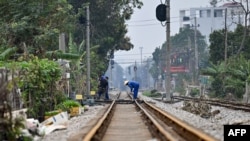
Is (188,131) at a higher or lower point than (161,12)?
lower

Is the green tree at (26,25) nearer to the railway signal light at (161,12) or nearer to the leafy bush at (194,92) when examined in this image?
the railway signal light at (161,12)

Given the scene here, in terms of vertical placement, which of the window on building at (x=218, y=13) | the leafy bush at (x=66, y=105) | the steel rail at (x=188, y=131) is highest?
the window on building at (x=218, y=13)

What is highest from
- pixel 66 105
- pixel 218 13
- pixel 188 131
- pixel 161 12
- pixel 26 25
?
pixel 218 13

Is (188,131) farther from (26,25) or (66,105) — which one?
(26,25)

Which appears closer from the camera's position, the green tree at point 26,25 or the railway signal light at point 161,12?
the green tree at point 26,25

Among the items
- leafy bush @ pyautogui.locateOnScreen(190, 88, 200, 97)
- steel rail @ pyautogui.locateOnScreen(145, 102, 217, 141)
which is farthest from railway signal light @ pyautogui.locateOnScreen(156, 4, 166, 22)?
leafy bush @ pyautogui.locateOnScreen(190, 88, 200, 97)

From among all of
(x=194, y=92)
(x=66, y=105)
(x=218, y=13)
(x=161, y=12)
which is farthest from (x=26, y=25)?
(x=218, y=13)

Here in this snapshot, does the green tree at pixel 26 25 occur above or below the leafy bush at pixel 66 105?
above

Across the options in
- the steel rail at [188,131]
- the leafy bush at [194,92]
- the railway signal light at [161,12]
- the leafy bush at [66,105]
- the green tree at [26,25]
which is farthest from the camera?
the leafy bush at [194,92]

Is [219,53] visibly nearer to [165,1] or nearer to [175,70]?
[165,1]

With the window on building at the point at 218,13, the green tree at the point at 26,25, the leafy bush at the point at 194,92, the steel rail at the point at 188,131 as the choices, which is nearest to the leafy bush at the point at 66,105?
the steel rail at the point at 188,131

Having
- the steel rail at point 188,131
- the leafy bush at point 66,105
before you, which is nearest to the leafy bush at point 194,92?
the leafy bush at point 66,105

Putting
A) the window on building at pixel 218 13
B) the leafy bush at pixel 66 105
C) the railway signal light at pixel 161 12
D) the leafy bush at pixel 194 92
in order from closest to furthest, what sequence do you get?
1. the leafy bush at pixel 66 105
2. the railway signal light at pixel 161 12
3. the leafy bush at pixel 194 92
4. the window on building at pixel 218 13

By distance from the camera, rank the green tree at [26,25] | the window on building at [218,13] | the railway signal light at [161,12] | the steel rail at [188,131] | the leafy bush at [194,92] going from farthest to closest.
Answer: the window on building at [218,13], the leafy bush at [194,92], the railway signal light at [161,12], the green tree at [26,25], the steel rail at [188,131]
